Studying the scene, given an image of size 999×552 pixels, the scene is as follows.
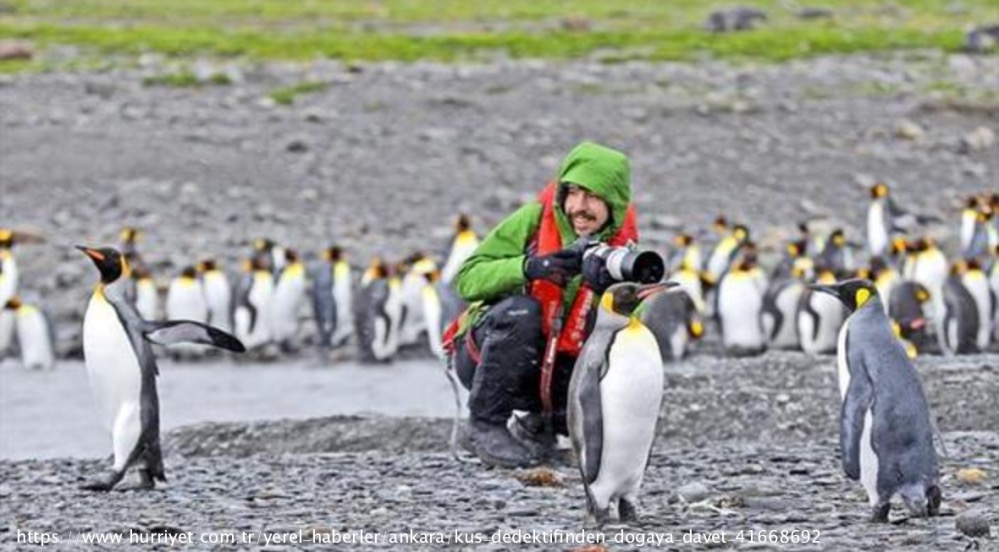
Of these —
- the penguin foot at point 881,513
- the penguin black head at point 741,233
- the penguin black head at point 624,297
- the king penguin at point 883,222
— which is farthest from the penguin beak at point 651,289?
the king penguin at point 883,222

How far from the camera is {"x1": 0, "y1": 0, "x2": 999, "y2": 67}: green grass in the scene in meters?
30.0

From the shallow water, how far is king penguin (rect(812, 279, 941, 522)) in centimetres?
511

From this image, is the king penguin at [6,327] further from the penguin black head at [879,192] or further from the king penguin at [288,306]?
the penguin black head at [879,192]

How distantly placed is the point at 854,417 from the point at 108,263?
272 cm

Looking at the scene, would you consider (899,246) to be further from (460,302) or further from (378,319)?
(378,319)

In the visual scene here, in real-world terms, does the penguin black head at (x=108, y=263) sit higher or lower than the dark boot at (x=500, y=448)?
higher

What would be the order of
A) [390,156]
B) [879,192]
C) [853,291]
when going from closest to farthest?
[853,291] < [879,192] < [390,156]

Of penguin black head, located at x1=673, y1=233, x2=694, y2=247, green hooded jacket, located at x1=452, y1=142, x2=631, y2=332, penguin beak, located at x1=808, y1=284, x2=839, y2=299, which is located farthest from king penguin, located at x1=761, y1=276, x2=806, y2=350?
penguin beak, located at x1=808, y1=284, x2=839, y2=299

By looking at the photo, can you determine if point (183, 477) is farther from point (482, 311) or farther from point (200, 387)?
point (200, 387)

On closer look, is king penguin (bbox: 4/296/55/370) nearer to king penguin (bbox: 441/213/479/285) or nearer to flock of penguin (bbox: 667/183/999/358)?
king penguin (bbox: 441/213/479/285)

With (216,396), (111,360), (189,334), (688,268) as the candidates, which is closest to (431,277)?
(688,268)

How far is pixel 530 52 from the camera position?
29656 millimetres

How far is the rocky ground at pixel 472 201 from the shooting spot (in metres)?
6.61

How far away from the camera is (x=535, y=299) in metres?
7.18
